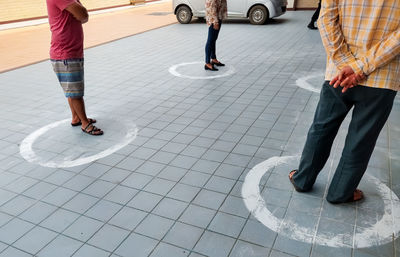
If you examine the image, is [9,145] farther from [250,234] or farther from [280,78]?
[280,78]

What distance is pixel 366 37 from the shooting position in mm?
2135

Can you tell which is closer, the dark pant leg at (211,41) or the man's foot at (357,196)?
the man's foot at (357,196)

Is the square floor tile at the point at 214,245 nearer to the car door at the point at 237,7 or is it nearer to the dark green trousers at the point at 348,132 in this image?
the dark green trousers at the point at 348,132

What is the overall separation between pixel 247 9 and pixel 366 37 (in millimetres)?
9899

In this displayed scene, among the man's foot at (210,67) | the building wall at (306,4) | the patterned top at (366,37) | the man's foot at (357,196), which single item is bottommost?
the man's foot at (357,196)

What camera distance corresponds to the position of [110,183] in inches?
124

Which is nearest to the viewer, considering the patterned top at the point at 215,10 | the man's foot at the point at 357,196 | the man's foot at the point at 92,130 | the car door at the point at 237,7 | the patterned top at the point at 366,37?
the patterned top at the point at 366,37

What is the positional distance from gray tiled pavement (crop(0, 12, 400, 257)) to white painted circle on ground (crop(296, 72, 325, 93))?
10 centimetres

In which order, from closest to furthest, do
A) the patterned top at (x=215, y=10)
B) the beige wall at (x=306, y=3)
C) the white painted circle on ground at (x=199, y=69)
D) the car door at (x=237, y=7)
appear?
the patterned top at (x=215, y=10) → the white painted circle on ground at (x=199, y=69) → the car door at (x=237, y=7) → the beige wall at (x=306, y=3)

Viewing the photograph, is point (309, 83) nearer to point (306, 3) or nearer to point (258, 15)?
point (258, 15)

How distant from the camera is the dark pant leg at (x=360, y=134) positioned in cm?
220

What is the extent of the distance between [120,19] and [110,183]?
1227 cm

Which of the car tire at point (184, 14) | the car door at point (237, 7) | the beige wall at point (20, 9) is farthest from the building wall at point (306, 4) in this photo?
the beige wall at point (20, 9)

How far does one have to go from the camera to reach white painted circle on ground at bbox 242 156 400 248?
2357mm
